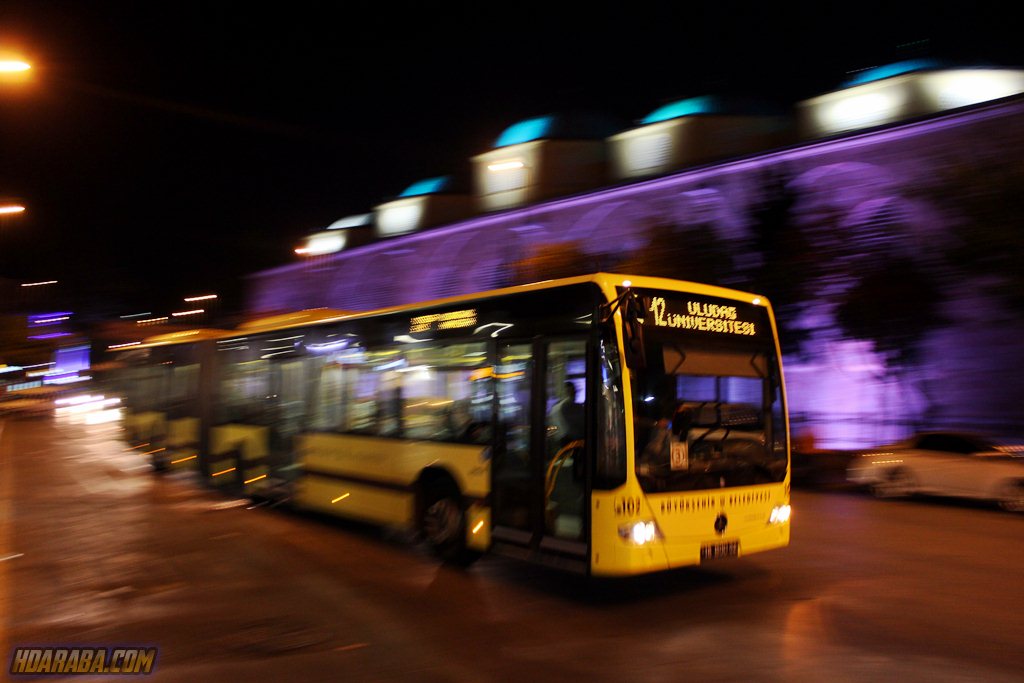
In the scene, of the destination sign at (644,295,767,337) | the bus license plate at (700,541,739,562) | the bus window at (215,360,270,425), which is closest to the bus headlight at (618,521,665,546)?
the bus license plate at (700,541,739,562)

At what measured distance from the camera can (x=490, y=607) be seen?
730 cm

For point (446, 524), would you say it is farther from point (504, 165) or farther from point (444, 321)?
point (504, 165)

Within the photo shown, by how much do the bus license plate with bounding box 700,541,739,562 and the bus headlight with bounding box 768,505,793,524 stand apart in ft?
1.93

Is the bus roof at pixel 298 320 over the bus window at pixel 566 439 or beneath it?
over

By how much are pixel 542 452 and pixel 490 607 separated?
143cm

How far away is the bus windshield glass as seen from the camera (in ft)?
23.4

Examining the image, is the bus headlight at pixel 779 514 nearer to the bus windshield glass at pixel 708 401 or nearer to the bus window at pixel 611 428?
the bus windshield glass at pixel 708 401

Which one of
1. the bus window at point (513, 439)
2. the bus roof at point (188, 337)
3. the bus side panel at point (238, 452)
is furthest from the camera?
the bus roof at point (188, 337)

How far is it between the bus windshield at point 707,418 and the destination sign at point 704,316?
0.61 feet

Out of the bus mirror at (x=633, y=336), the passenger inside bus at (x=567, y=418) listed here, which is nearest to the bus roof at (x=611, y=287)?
the bus mirror at (x=633, y=336)

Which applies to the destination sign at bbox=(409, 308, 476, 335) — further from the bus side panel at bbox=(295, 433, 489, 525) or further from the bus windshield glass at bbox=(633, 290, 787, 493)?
the bus windshield glass at bbox=(633, 290, 787, 493)

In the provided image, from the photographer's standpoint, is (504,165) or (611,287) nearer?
(611,287)

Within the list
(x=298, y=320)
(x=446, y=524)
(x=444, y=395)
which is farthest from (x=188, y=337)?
(x=446, y=524)

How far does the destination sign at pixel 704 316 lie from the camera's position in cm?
752
